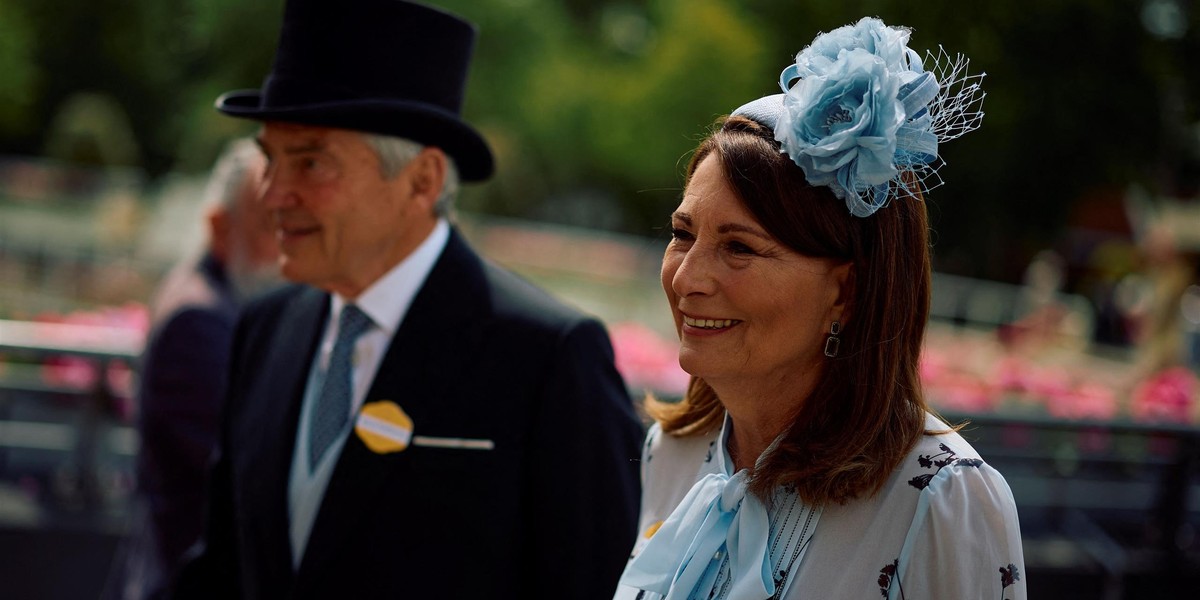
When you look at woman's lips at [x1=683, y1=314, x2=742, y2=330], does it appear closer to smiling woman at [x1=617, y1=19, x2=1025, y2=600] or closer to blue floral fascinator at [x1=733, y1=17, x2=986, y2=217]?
smiling woman at [x1=617, y1=19, x2=1025, y2=600]

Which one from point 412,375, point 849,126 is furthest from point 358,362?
point 849,126

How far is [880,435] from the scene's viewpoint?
1776 mm

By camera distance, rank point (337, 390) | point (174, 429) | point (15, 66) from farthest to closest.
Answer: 1. point (15, 66)
2. point (174, 429)
3. point (337, 390)

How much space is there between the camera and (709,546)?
187 cm

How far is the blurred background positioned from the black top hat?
64mm

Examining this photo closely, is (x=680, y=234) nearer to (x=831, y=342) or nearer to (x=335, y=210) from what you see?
(x=831, y=342)

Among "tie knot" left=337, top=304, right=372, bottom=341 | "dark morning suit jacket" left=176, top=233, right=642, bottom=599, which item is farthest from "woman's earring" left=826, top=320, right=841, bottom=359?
"tie knot" left=337, top=304, right=372, bottom=341

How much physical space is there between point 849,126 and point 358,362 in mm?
1433

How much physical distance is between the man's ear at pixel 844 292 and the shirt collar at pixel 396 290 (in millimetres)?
1196

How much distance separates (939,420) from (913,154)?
1.35 ft

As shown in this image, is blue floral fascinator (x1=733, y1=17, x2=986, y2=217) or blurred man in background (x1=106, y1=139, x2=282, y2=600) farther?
blurred man in background (x1=106, y1=139, x2=282, y2=600)

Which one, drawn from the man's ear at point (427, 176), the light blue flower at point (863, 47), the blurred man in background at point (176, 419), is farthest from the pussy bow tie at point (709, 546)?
the blurred man in background at point (176, 419)

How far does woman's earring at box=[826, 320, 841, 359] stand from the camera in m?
1.84

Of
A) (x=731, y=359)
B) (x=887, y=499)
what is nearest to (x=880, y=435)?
(x=887, y=499)
